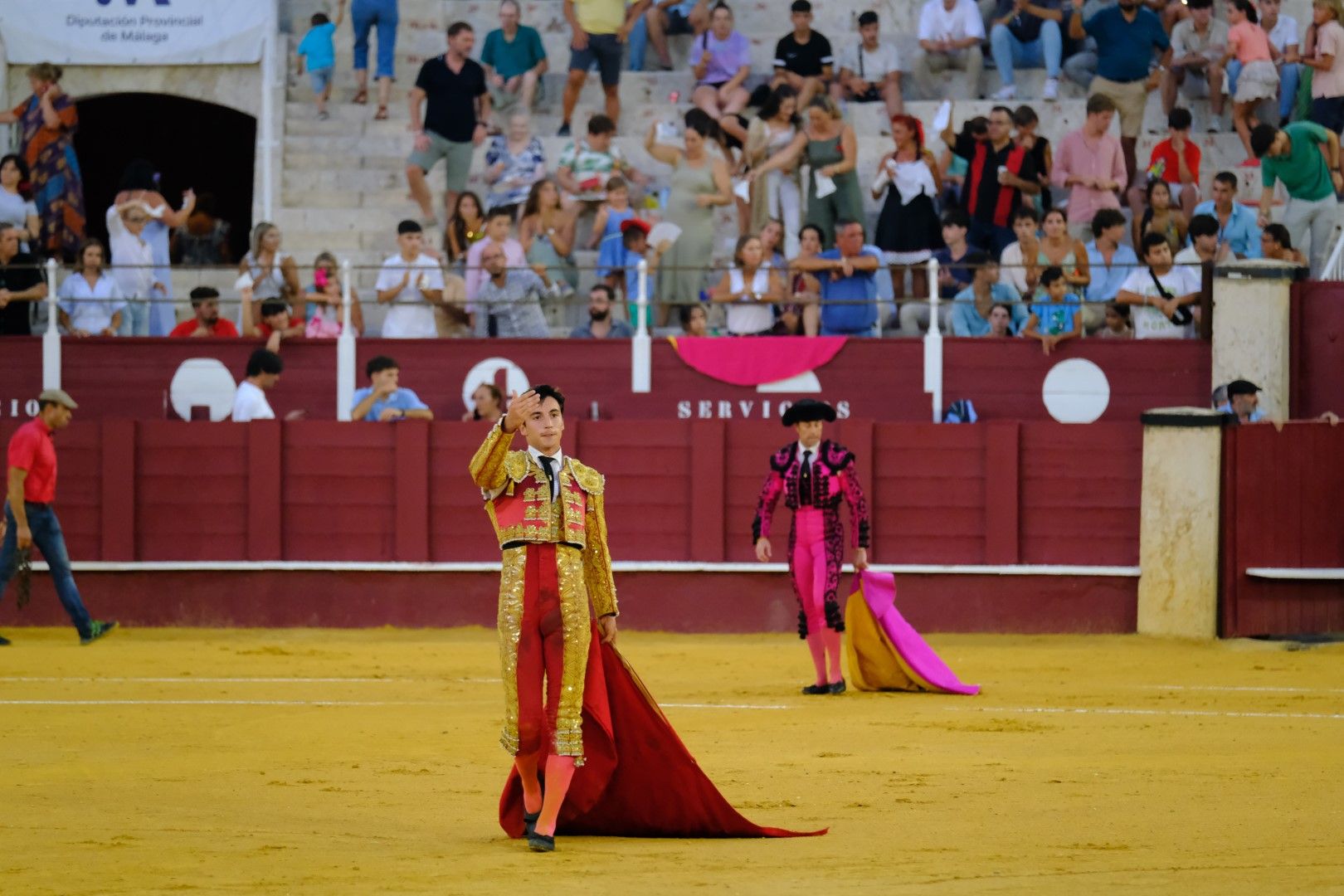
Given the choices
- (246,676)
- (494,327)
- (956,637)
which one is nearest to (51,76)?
(494,327)

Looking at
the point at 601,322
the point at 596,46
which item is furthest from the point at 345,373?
the point at 596,46

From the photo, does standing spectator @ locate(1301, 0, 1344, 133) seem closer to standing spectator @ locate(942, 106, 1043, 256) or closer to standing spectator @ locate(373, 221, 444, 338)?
standing spectator @ locate(942, 106, 1043, 256)

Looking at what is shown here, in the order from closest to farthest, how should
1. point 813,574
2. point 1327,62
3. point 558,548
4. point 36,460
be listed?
point 558,548, point 813,574, point 36,460, point 1327,62

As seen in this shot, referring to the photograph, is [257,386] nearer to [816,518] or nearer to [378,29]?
[378,29]

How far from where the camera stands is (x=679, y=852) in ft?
18.4

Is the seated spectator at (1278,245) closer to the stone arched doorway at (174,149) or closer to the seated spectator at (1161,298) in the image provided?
the seated spectator at (1161,298)

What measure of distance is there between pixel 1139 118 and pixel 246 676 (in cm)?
764

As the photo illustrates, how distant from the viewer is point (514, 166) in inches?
563

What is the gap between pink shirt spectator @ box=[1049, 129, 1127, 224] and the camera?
13.7 meters

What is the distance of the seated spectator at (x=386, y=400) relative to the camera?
12539mm

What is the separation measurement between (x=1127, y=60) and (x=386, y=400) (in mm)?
5769

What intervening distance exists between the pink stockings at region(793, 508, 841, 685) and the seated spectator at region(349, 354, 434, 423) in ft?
12.8

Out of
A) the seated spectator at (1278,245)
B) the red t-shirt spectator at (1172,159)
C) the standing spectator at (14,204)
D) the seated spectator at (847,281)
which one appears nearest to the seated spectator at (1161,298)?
the seated spectator at (1278,245)

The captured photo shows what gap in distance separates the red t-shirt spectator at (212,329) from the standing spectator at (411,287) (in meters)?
1.00
